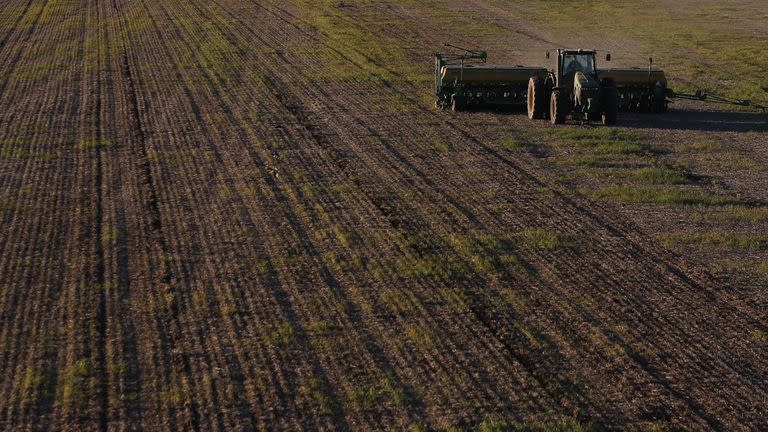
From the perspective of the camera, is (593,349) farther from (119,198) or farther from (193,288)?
(119,198)

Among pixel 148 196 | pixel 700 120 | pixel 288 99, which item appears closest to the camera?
pixel 148 196

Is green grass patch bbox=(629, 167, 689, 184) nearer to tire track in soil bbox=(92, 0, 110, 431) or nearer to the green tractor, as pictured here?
the green tractor

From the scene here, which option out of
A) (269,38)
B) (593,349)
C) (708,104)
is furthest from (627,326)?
(269,38)

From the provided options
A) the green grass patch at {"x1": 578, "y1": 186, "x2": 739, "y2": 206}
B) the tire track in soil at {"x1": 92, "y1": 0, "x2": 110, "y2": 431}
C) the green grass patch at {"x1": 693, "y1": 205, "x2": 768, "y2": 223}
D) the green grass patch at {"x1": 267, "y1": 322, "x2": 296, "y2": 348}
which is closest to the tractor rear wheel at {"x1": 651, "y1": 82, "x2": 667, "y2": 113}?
the green grass patch at {"x1": 578, "y1": 186, "x2": 739, "y2": 206}

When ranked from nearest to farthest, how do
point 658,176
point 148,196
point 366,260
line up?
point 366,260 < point 148,196 < point 658,176

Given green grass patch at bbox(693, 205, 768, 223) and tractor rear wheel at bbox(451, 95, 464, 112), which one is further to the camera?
tractor rear wheel at bbox(451, 95, 464, 112)

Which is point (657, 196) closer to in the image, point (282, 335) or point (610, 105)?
point (610, 105)

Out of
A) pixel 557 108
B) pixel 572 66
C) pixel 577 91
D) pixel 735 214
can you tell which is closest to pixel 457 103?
pixel 557 108
